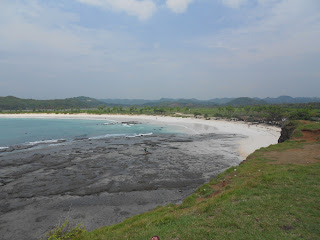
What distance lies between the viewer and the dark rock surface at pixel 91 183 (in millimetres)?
15513

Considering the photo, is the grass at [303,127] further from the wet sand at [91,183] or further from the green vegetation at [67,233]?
the green vegetation at [67,233]

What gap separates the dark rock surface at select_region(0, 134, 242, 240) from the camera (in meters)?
15.5

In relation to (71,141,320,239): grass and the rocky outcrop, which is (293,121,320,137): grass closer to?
the rocky outcrop

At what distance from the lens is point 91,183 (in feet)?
73.4

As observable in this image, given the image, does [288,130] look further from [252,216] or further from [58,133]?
[58,133]

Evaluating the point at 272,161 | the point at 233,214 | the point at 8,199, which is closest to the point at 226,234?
the point at 233,214

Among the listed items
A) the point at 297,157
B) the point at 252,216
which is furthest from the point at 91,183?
the point at 297,157

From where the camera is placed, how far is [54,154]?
1398 inches

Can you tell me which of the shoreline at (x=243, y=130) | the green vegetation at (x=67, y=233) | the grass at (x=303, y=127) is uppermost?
the grass at (x=303, y=127)

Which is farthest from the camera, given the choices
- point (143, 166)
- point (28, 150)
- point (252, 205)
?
point (28, 150)

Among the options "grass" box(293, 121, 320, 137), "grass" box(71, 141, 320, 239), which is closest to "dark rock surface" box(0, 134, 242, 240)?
"grass" box(71, 141, 320, 239)

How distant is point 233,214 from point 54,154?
1388 inches

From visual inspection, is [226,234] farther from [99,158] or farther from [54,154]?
[54,154]

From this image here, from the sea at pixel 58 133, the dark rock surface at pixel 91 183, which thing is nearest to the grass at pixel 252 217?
the dark rock surface at pixel 91 183
